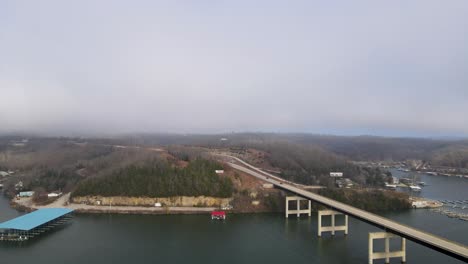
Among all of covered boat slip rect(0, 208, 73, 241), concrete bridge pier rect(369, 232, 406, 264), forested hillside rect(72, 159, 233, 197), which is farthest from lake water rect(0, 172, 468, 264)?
forested hillside rect(72, 159, 233, 197)

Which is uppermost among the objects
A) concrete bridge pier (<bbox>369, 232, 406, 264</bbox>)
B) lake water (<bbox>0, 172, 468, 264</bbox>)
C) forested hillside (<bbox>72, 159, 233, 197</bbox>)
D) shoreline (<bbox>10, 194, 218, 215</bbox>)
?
forested hillside (<bbox>72, 159, 233, 197</bbox>)

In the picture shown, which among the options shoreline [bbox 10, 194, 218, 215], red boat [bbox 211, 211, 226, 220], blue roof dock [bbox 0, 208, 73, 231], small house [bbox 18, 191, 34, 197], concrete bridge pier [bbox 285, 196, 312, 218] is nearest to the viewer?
blue roof dock [bbox 0, 208, 73, 231]

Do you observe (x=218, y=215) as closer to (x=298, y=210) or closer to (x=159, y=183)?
(x=298, y=210)

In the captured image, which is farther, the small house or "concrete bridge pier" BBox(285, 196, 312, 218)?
the small house

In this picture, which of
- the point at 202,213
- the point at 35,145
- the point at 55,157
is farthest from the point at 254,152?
the point at 35,145

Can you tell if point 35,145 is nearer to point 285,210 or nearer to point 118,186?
point 118,186

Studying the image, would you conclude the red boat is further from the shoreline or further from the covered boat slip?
the covered boat slip

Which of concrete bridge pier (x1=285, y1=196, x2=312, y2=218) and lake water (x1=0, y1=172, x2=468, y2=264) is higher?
concrete bridge pier (x1=285, y1=196, x2=312, y2=218)

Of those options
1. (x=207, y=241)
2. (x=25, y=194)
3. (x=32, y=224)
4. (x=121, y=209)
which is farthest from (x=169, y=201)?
(x=25, y=194)
